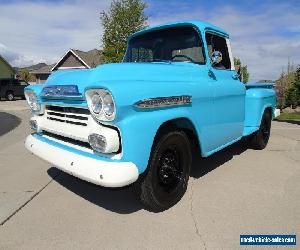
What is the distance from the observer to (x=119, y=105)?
2852 mm

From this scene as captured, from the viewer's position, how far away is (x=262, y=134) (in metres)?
6.34

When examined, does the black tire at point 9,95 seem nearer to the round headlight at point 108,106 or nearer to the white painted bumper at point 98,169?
the white painted bumper at point 98,169

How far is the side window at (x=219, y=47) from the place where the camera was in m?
4.44

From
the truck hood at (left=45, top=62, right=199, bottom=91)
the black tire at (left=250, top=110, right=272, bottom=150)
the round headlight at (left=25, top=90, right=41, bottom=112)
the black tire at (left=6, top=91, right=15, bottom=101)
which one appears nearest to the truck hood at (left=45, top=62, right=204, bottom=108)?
the truck hood at (left=45, top=62, right=199, bottom=91)

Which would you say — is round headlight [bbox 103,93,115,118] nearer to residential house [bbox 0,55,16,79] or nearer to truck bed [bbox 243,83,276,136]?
truck bed [bbox 243,83,276,136]

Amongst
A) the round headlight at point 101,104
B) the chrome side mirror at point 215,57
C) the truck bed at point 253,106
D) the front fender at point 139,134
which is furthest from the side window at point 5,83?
the front fender at point 139,134

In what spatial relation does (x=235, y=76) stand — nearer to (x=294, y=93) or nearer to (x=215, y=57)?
(x=215, y=57)

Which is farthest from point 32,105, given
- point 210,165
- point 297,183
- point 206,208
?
point 297,183

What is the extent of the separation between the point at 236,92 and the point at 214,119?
0.91m

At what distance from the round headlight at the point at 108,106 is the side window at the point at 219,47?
1.96 metres

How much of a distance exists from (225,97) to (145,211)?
1924 millimetres

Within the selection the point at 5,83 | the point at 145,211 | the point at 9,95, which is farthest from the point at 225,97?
the point at 5,83

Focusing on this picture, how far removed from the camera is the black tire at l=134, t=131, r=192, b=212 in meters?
3.32

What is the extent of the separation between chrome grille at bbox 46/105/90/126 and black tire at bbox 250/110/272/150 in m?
3.85
